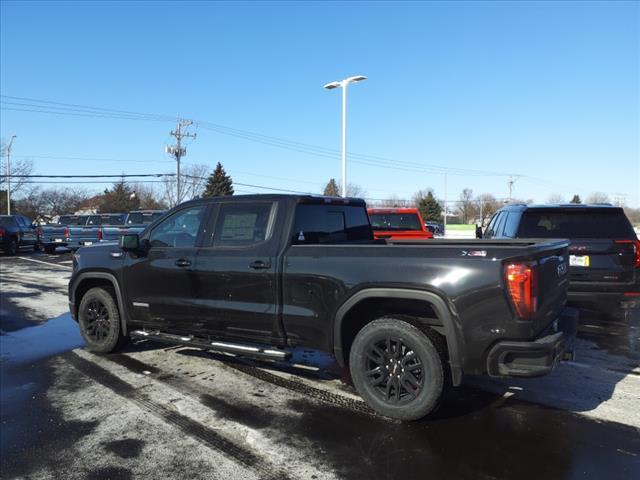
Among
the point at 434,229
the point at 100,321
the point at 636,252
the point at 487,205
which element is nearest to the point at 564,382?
the point at 636,252

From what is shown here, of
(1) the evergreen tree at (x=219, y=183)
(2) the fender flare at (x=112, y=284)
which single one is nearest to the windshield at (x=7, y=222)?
(2) the fender flare at (x=112, y=284)

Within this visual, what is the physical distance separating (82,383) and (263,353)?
1987mm

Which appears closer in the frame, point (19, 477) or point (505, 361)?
point (19, 477)

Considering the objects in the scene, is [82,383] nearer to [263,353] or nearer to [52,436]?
[52,436]

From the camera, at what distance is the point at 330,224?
512 centimetres

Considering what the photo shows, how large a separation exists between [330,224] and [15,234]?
22375 mm

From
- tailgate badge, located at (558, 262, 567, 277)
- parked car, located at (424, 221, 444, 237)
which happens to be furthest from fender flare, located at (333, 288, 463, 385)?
parked car, located at (424, 221, 444, 237)

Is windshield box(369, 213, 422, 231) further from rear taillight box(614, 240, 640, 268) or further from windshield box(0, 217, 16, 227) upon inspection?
windshield box(0, 217, 16, 227)

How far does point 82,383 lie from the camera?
498 cm

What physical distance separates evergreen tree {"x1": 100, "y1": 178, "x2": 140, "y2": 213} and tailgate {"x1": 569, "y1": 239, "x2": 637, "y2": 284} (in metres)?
69.0

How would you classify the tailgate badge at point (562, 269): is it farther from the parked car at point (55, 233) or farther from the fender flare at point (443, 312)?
the parked car at point (55, 233)

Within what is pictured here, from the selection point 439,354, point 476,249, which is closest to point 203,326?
point 439,354

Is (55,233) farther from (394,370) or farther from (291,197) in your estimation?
(394,370)

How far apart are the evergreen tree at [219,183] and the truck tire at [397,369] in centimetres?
6184
